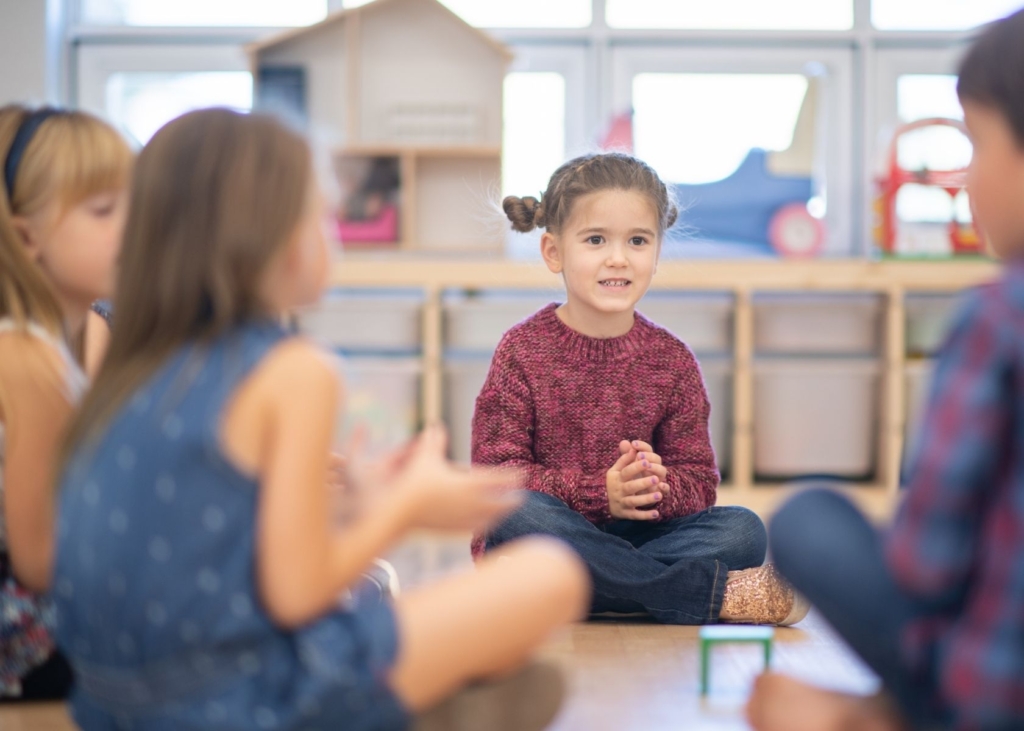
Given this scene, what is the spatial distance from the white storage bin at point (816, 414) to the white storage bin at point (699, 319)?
120 mm

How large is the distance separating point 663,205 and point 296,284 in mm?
901

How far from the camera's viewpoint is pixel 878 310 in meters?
2.87

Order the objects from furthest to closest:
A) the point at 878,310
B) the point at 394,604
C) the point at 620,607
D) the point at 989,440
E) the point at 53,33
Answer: the point at 53,33
the point at 878,310
the point at 620,607
the point at 394,604
the point at 989,440

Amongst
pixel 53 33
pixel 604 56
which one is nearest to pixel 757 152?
pixel 604 56

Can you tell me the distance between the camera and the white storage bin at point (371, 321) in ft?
9.39

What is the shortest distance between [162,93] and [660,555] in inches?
92.1

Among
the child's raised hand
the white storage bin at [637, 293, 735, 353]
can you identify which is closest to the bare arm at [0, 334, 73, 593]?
the child's raised hand

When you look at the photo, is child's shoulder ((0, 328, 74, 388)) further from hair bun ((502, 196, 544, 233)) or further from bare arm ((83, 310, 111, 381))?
hair bun ((502, 196, 544, 233))

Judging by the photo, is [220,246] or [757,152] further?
[757,152]

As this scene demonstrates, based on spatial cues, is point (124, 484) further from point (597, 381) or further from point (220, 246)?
point (597, 381)

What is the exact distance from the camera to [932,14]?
320 centimetres

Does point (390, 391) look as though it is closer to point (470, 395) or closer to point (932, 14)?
point (470, 395)

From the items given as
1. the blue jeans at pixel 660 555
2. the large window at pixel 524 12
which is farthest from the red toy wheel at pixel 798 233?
the blue jeans at pixel 660 555

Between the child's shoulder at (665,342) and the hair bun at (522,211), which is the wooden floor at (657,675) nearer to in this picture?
the child's shoulder at (665,342)
